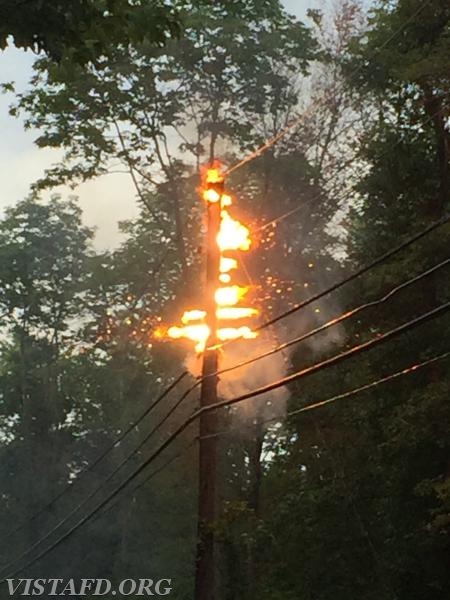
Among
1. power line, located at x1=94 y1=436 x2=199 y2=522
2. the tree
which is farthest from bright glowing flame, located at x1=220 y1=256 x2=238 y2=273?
the tree

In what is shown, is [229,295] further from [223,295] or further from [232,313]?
[232,313]

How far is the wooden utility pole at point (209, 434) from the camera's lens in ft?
35.3

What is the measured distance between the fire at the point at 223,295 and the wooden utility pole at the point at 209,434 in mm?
75

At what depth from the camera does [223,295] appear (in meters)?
11.7

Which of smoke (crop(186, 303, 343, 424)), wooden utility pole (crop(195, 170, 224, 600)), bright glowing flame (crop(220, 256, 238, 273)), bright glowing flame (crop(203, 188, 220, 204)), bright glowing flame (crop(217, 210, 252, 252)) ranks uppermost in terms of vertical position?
smoke (crop(186, 303, 343, 424))

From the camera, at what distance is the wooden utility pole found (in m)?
10.8

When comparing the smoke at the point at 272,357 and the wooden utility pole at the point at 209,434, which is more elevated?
the smoke at the point at 272,357

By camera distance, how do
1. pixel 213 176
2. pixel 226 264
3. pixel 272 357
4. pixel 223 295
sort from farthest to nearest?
pixel 272 357, pixel 213 176, pixel 226 264, pixel 223 295

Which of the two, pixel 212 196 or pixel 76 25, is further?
pixel 212 196

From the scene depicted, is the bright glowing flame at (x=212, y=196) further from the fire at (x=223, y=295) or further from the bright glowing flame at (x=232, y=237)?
the bright glowing flame at (x=232, y=237)

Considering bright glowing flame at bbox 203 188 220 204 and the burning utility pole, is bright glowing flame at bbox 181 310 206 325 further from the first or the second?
bright glowing flame at bbox 203 188 220 204

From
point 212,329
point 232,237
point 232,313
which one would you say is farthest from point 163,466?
point 232,237

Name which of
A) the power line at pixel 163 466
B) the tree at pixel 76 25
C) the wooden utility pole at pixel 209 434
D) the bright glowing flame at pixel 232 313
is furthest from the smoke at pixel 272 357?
the tree at pixel 76 25

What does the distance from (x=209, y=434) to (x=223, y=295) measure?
2.03m
